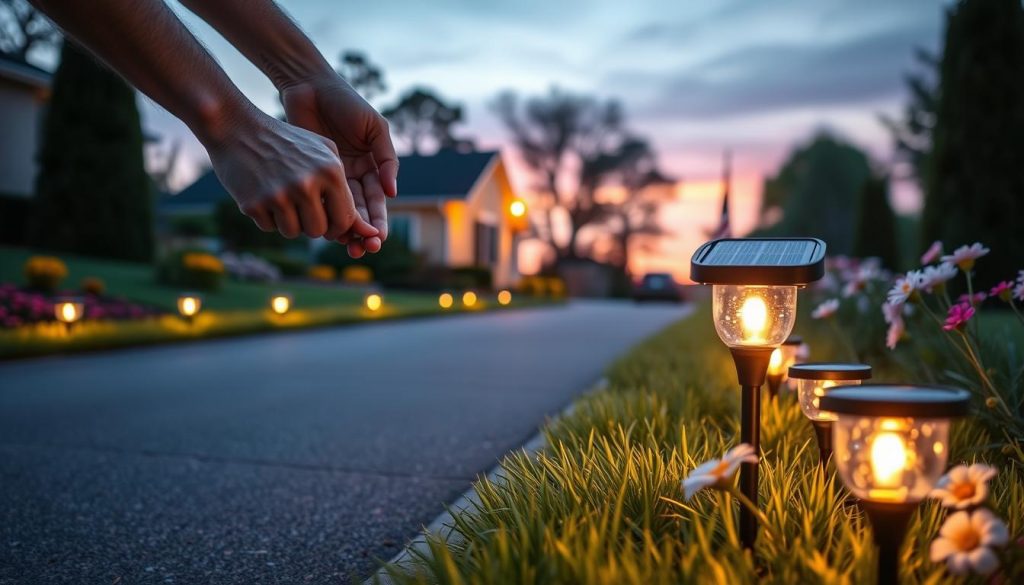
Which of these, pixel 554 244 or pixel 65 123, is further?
pixel 554 244

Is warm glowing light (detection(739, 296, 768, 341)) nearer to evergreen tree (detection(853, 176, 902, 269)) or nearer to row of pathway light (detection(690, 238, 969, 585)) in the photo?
row of pathway light (detection(690, 238, 969, 585))

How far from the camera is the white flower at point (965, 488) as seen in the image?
1.52m

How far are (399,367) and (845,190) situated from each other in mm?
30135

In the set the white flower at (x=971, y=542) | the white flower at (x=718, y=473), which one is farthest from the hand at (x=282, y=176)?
the white flower at (x=971, y=542)

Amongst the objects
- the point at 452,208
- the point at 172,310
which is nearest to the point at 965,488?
the point at 172,310

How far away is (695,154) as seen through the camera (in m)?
40.0

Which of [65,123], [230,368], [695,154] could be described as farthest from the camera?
[695,154]

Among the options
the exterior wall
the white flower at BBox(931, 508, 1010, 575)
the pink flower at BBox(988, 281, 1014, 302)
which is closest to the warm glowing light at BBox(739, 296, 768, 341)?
the white flower at BBox(931, 508, 1010, 575)

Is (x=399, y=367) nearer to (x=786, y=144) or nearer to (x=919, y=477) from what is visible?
(x=919, y=477)

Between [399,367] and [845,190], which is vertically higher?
[845,190]

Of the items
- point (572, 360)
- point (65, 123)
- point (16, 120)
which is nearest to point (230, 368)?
point (572, 360)

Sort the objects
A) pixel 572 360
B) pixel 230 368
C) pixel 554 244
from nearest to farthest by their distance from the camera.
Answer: pixel 230 368 → pixel 572 360 → pixel 554 244

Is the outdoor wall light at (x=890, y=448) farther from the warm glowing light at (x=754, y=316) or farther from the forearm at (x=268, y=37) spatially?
the forearm at (x=268, y=37)

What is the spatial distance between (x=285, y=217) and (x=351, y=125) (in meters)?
0.65
